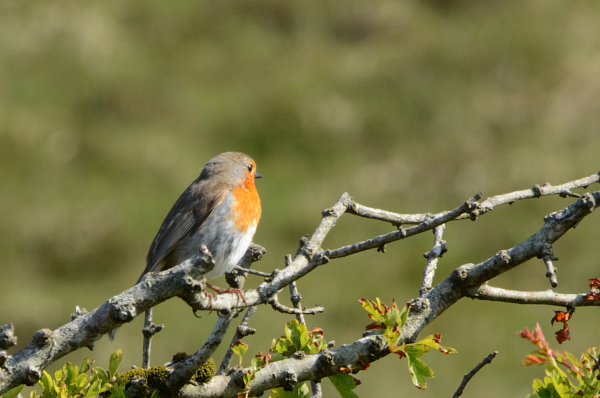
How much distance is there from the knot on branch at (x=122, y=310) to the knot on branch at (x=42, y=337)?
161 millimetres

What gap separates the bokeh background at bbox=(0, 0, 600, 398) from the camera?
7.27 m

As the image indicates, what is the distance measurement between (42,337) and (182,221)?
2630 mm

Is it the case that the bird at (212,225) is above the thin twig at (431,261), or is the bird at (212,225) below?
above

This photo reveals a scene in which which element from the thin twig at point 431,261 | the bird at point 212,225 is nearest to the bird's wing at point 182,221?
the bird at point 212,225

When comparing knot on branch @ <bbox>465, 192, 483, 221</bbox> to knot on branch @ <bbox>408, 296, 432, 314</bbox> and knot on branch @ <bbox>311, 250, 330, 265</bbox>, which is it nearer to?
knot on branch @ <bbox>408, 296, 432, 314</bbox>

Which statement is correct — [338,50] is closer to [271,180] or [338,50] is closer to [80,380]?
[271,180]

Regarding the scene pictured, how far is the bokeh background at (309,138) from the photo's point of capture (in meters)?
7.27

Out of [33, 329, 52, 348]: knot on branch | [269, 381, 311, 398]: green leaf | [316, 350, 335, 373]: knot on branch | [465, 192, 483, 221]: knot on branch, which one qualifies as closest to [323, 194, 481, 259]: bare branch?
[465, 192, 483, 221]: knot on branch

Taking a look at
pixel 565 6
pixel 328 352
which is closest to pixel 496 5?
pixel 565 6

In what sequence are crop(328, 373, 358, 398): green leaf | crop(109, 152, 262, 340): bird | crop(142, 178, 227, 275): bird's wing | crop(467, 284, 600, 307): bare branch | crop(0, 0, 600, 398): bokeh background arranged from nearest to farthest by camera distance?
1. crop(328, 373, 358, 398): green leaf
2. crop(467, 284, 600, 307): bare branch
3. crop(109, 152, 262, 340): bird
4. crop(142, 178, 227, 275): bird's wing
5. crop(0, 0, 600, 398): bokeh background

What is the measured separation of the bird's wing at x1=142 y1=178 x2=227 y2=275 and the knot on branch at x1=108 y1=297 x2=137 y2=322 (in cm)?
254

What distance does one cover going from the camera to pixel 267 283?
8.45 feet

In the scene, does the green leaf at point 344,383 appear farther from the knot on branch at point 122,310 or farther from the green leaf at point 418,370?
the knot on branch at point 122,310

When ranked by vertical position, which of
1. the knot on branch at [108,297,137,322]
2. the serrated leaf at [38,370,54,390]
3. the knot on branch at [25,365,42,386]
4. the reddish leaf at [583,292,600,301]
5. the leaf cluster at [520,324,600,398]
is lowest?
the leaf cluster at [520,324,600,398]
